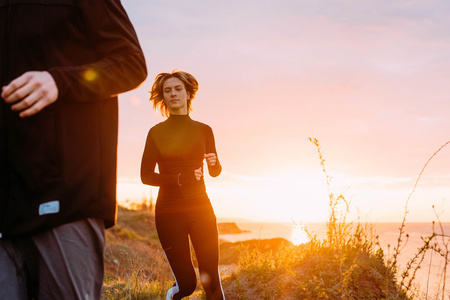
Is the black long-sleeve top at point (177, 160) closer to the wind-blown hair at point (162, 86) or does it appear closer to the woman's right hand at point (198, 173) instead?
the woman's right hand at point (198, 173)

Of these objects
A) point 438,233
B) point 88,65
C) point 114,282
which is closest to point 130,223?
point 114,282

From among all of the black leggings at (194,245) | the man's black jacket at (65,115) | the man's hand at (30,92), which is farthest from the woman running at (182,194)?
the man's hand at (30,92)

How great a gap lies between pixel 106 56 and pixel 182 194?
3.18 metres

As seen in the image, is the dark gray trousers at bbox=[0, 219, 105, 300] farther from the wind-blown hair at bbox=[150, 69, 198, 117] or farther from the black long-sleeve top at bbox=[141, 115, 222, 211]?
the wind-blown hair at bbox=[150, 69, 198, 117]

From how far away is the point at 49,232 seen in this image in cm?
138

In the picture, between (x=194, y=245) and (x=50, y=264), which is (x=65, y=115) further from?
(x=194, y=245)

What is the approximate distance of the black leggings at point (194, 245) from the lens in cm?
450

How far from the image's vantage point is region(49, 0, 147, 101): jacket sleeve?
1414 mm

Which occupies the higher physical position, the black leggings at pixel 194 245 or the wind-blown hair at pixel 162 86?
→ the wind-blown hair at pixel 162 86

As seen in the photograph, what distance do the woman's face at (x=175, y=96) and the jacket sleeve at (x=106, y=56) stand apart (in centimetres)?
345

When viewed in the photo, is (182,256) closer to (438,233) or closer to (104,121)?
(438,233)

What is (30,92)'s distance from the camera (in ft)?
4.20

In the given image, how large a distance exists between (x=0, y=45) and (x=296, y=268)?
5246 mm

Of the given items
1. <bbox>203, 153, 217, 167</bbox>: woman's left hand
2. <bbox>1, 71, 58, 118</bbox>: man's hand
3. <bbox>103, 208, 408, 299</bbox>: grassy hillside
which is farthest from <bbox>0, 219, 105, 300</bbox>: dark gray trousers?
<bbox>103, 208, 408, 299</bbox>: grassy hillside
